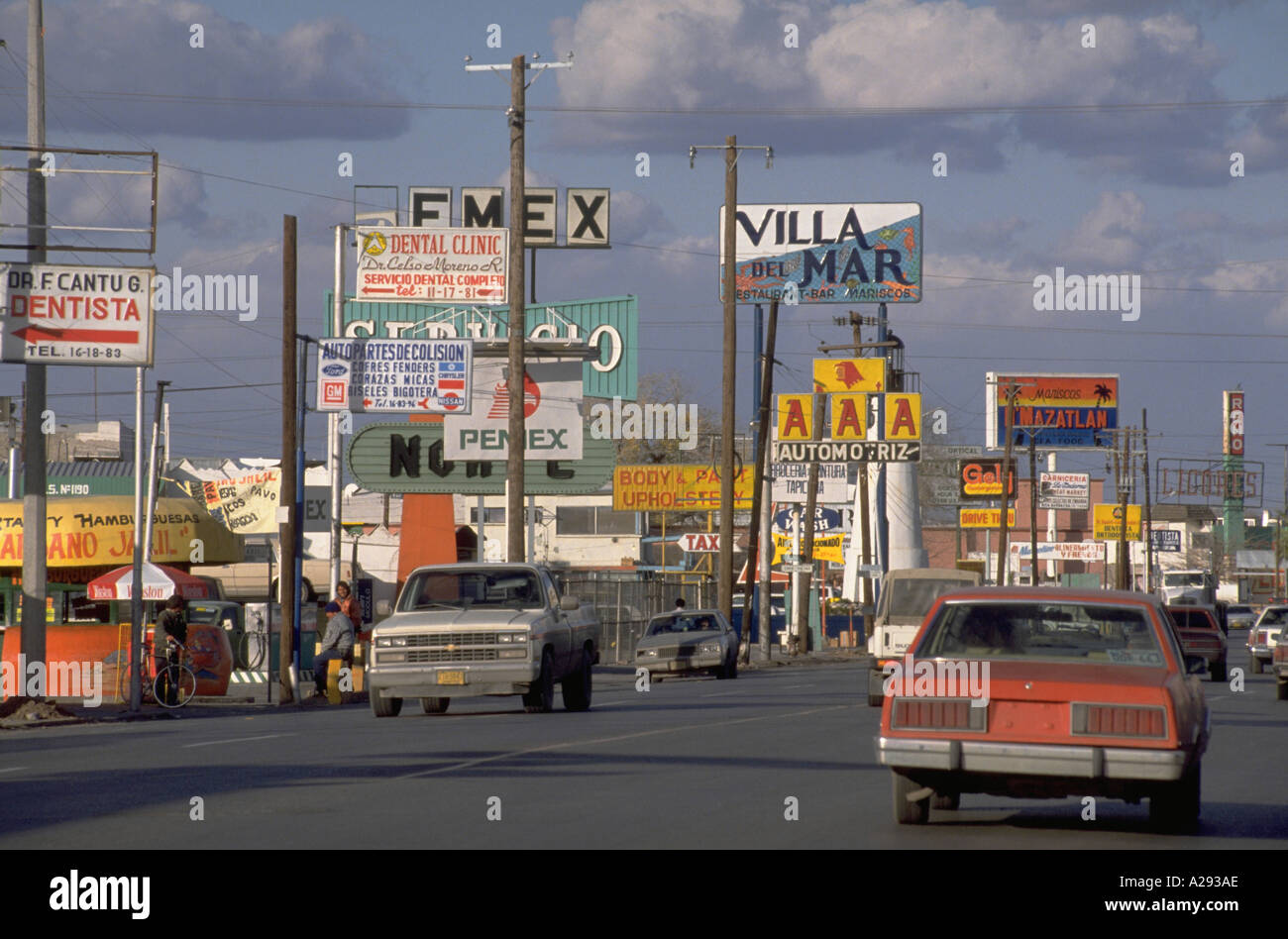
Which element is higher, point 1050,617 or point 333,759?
point 1050,617

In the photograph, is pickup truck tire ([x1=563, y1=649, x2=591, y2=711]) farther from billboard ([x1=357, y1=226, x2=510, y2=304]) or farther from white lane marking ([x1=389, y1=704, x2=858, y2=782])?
billboard ([x1=357, y1=226, x2=510, y2=304])

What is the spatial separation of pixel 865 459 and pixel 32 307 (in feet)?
92.7

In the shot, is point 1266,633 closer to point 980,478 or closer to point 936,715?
point 936,715

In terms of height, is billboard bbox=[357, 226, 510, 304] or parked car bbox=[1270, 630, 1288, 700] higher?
billboard bbox=[357, 226, 510, 304]

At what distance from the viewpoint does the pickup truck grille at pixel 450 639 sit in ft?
71.4

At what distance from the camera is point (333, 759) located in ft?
52.2

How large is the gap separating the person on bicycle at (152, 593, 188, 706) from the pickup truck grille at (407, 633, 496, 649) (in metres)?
6.09

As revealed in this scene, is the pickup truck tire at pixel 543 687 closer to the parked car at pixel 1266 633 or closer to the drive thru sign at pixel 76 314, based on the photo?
the drive thru sign at pixel 76 314

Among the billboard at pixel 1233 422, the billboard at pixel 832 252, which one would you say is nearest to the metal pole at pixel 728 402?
the billboard at pixel 832 252

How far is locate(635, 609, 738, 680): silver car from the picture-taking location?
38469 millimetres

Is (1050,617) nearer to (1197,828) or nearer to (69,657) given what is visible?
(1197,828)

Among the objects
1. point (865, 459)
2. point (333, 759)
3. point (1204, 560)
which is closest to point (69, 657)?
point (333, 759)

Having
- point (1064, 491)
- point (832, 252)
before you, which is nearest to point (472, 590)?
point (832, 252)

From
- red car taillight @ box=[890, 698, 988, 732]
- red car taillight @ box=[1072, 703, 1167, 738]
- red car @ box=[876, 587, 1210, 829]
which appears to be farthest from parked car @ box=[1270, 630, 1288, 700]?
red car taillight @ box=[890, 698, 988, 732]
